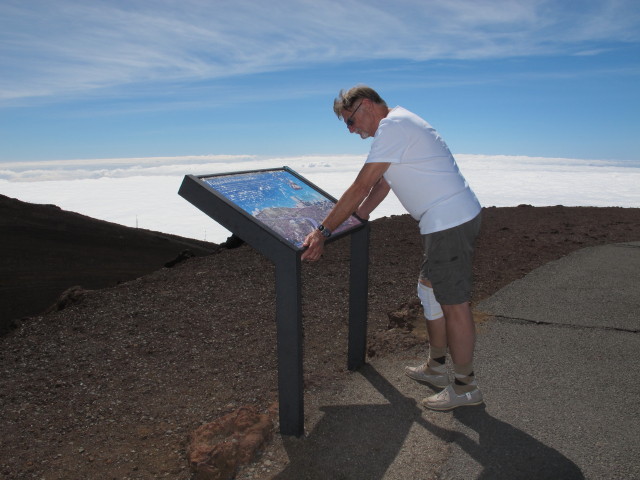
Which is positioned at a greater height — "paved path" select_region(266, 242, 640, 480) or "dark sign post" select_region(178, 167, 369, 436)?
"dark sign post" select_region(178, 167, 369, 436)

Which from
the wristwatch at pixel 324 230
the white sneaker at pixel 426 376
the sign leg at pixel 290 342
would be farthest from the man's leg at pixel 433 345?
the sign leg at pixel 290 342

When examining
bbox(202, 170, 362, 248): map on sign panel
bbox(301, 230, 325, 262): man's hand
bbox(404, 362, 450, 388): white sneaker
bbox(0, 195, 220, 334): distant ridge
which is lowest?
bbox(0, 195, 220, 334): distant ridge

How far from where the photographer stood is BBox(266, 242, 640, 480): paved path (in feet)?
9.71

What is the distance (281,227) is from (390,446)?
1.38m

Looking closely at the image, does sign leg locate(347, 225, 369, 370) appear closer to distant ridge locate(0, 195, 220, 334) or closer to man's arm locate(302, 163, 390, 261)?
man's arm locate(302, 163, 390, 261)

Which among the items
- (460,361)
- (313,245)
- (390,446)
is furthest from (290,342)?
(460,361)

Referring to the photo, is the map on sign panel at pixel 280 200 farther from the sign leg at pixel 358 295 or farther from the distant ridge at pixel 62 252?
the distant ridge at pixel 62 252

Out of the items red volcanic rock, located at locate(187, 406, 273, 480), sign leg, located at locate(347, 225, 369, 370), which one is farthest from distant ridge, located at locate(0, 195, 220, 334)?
red volcanic rock, located at locate(187, 406, 273, 480)

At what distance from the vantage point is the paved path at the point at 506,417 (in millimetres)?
2961

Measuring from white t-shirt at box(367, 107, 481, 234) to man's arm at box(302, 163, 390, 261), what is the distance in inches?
Answer: 2.2

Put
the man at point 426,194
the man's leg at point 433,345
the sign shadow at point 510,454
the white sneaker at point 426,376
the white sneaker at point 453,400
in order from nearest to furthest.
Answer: the sign shadow at point 510,454 → the man at point 426,194 → the white sneaker at point 453,400 → the man's leg at point 433,345 → the white sneaker at point 426,376

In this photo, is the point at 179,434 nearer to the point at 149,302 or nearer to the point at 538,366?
the point at 538,366

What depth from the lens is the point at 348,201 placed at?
305 centimetres

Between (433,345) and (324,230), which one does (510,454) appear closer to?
(433,345)
